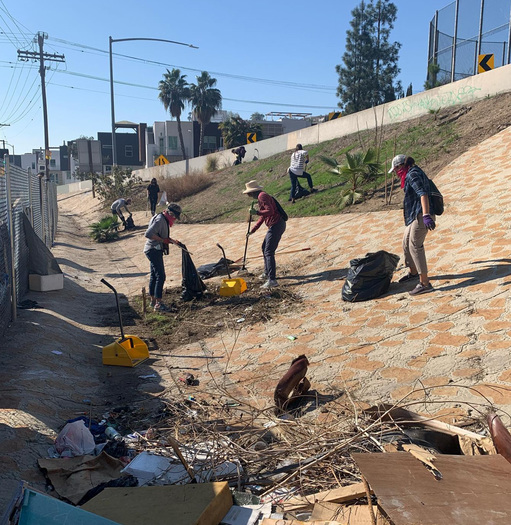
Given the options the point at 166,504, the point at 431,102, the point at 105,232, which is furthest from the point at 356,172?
the point at 166,504

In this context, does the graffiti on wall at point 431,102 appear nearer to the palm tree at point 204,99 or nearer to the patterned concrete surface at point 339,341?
the patterned concrete surface at point 339,341

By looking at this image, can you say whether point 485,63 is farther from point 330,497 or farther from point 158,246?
point 330,497

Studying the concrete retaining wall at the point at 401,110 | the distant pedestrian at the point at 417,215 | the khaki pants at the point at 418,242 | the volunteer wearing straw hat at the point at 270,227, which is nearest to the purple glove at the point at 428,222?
the distant pedestrian at the point at 417,215

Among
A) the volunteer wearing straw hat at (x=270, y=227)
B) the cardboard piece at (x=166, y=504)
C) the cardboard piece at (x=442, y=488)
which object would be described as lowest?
the cardboard piece at (x=166, y=504)

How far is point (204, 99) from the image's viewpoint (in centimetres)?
5562

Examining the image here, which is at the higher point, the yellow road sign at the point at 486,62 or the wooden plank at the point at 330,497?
the yellow road sign at the point at 486,62

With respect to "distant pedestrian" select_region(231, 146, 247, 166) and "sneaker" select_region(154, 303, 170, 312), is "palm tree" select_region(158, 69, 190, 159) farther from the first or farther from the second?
"sneaker" select_region(154, 303, 170, 312)

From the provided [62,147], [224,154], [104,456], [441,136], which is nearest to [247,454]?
[104,456]

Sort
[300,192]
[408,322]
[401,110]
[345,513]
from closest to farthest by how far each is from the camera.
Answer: [345,513], [408,322], [300,192], [401,110]

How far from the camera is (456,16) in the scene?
1842 centimetres

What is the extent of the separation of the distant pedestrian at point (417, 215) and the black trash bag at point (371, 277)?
0.41 meters

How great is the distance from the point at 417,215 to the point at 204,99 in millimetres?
51982

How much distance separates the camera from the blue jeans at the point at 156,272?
8.46 meters

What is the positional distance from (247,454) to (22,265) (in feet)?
21.5
